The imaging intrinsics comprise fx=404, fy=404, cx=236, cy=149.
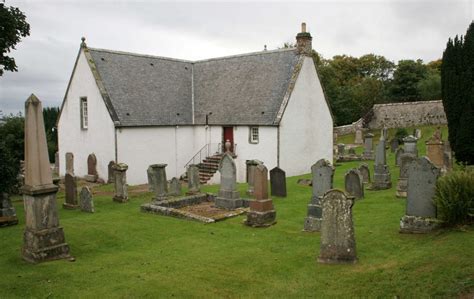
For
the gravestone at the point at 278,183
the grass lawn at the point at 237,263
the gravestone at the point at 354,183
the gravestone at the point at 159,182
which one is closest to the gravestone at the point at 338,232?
the grass lawn at the point at 237,263

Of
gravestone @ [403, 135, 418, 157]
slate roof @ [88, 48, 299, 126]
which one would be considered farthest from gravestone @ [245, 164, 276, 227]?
slate roof @ [88, 48, 299, 126]

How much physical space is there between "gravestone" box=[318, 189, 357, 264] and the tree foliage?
12397mm

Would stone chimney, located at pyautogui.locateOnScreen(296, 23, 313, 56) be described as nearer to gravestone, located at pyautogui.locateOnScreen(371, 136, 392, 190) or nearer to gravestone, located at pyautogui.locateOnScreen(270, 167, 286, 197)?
gravestone, located at pyautogui.locateOnScreen(371, 136, 392, 190)

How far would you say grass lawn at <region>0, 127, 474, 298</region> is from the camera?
7.50 metres

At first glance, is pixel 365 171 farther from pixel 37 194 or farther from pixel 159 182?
pixel 37 194

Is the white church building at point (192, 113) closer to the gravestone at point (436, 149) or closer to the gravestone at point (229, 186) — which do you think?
the gravestone at point (229, 186)

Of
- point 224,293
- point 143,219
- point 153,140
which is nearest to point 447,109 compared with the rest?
point 143,219

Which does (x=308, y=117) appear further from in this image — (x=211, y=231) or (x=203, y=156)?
(x=211, y=231)

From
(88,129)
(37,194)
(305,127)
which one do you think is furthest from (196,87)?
(37,194)

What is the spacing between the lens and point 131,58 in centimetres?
3017

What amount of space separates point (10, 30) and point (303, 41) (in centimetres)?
1799

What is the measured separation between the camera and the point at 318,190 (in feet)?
40.9

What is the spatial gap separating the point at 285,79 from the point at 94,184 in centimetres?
1446

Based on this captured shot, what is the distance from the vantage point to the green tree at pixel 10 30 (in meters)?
14.8
